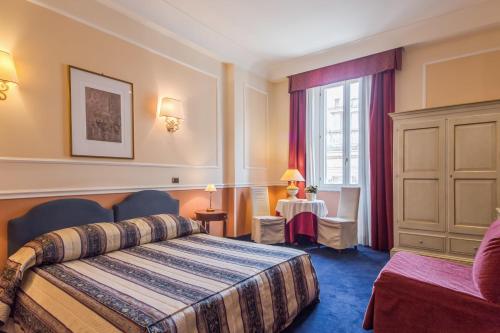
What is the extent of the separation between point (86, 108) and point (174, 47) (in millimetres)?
1420

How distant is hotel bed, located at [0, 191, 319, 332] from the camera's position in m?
1.38

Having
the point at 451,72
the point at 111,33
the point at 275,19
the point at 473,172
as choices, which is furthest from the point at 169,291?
the point at 451,72

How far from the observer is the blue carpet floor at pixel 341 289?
205 cm

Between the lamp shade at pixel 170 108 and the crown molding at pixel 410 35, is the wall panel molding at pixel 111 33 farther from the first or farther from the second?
the crown molding at pixel 410 35

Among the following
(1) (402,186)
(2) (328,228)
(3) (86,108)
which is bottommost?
(2) (328,228)

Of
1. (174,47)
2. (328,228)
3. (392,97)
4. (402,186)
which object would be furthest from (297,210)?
(174,47)

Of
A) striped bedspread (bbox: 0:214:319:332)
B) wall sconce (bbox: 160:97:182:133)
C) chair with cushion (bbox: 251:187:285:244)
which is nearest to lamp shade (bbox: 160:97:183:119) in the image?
wall sconce (bbox: 160:97:182:133)

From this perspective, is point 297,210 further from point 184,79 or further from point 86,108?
point 86,108

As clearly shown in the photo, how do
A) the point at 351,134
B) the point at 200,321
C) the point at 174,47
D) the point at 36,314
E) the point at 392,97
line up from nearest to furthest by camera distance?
the point at 200,321 → the point at 36,314 → the point at 174,47 → the point at 392,97 → the point at 351,134

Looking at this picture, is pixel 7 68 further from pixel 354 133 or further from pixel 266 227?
pixel 354 133

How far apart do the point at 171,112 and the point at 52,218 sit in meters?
1.60

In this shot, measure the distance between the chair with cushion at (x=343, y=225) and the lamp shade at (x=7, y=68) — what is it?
12.1 feet

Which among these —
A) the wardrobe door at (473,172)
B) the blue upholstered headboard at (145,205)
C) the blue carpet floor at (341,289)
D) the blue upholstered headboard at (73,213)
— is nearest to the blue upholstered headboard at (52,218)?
the blue upholstered headboard at (73,213)

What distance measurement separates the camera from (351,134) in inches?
171
